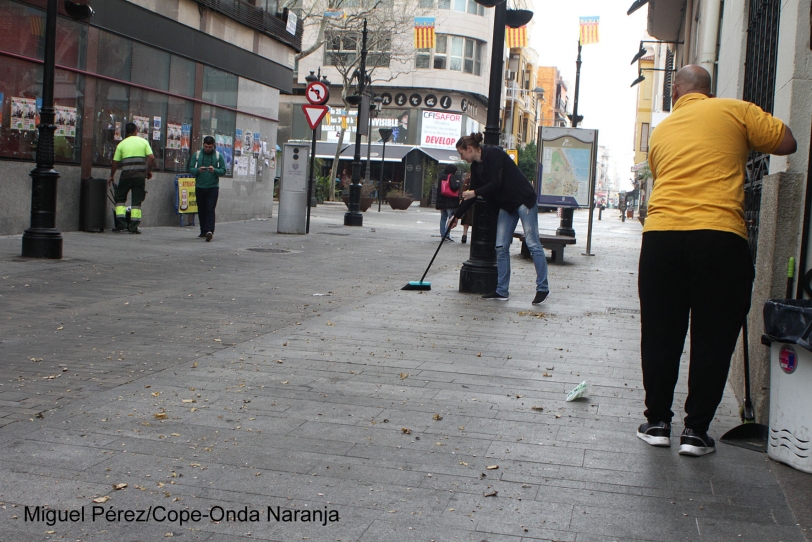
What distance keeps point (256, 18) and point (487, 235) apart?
14080 mm

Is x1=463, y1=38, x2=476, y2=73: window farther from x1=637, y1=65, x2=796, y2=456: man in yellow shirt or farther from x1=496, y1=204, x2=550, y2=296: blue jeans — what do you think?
x1=637, y1=65, x2=796, y2=456: man in yellow shirt

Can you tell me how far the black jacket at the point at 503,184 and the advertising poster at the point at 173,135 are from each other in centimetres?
1069

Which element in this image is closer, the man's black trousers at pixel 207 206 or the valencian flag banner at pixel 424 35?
the man's black trousers at pixel 207 206

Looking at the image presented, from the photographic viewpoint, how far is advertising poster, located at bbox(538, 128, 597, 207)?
18.2 metres

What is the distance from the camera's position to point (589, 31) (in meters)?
32.6

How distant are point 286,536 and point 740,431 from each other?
2503 millimetres

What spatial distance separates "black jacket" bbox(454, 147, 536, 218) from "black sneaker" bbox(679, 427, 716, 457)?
5.54 meters

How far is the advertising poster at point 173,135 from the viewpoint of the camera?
18.8 metres

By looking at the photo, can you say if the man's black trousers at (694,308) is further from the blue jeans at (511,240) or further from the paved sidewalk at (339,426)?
the blue jeans at (511,240)

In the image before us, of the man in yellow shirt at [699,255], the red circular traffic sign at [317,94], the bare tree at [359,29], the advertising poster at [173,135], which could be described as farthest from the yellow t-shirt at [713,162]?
the bare tree at [359,29]

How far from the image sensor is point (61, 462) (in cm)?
386

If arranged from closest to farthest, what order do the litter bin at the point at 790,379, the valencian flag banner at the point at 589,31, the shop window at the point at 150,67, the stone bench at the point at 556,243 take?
the litter bin at the point at 790,379 < the stone bench at the point at 556,243 < the shop window at the point at 150,67 < the valencian flag banner at the point at 589,31

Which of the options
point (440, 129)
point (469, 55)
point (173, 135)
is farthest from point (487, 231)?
point (469, 55)

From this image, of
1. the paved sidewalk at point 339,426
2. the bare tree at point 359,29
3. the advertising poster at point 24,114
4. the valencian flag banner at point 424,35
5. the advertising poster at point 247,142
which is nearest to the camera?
the paved sidewalk at point 339,426
